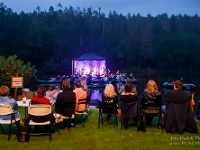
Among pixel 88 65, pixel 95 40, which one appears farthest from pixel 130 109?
pixel 95 40

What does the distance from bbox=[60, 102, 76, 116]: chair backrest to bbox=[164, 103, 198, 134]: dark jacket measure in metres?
1.72

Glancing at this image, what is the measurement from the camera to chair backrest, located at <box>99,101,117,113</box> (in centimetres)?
574

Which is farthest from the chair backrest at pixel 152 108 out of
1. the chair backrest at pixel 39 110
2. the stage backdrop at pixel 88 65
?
the stage backdrop at pixel 88 65

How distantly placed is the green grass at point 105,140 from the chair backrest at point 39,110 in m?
0.47

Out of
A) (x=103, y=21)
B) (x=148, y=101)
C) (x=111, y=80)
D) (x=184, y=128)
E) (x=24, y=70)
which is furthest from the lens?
(x=103, y=21)

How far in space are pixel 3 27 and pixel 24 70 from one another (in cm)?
3611

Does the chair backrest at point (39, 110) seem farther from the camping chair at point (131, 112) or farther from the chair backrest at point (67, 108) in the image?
the camping chair at point (131, 112)

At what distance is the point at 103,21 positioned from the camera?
58062mm

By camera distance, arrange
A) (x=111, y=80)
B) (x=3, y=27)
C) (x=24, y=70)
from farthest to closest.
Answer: (x=3, y=27), (x=111, y=80), (x=24, y=70)

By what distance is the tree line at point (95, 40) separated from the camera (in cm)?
4339

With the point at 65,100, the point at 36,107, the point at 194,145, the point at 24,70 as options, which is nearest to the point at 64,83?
the point at 65,100

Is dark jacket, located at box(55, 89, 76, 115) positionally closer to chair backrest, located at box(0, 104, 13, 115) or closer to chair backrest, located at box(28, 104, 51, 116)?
chair backrest, located at box(28, 104, 51, 116)

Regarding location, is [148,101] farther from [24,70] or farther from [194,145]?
[24,70]

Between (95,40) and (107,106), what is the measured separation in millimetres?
45297
